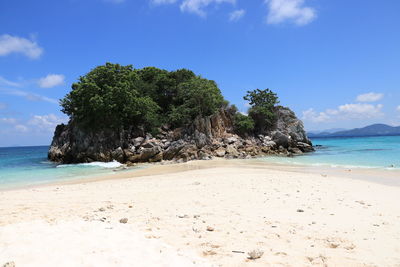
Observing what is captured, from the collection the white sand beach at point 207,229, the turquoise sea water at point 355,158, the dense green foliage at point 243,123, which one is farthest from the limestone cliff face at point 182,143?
the white sand beach at point 207,229

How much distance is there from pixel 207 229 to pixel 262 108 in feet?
125

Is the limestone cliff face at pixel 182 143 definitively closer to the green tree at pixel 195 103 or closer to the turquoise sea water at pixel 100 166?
the green tree at pixel 195 103

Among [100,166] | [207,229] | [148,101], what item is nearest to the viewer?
[207,229]

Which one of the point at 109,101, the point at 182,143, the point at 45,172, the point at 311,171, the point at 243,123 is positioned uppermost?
the point at 109,101

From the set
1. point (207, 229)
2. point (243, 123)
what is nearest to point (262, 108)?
point (243, 123)

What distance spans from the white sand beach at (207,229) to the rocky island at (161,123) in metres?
22.6

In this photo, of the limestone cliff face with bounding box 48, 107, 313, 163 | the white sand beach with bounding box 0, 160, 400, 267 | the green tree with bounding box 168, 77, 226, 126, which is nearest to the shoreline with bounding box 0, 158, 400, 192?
the white sand beach with bounding box 0, 160, 400, 267

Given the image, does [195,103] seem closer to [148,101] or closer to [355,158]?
[148,101]

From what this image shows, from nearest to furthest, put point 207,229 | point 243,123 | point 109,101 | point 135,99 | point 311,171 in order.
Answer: point 207,229, point 311,171, point 109,101, point 135,99, point 243,123

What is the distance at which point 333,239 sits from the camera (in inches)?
204

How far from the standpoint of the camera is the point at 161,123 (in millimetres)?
37906

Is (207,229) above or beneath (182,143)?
beneath

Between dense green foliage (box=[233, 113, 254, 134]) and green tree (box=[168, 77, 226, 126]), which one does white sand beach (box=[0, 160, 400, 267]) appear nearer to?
green tree (box=[168, 77, 226, 126])

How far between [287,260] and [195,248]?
5.13ft
